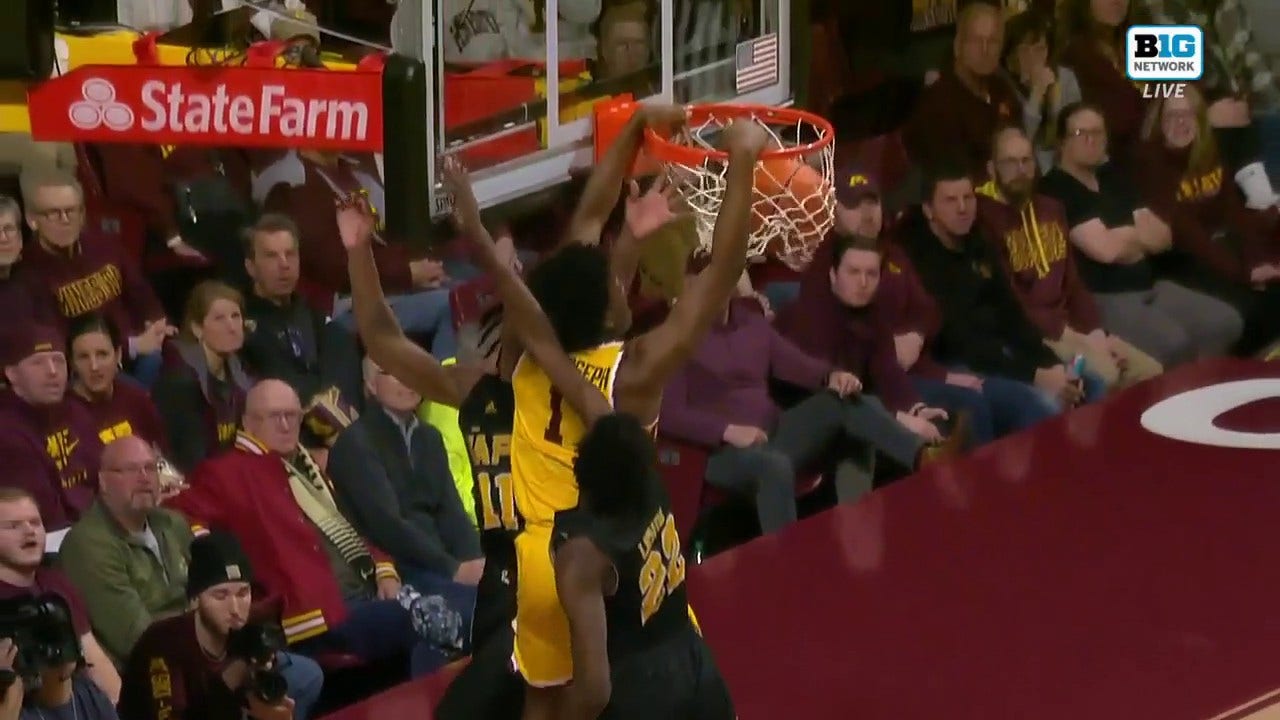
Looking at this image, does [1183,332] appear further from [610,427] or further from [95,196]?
[610,427]

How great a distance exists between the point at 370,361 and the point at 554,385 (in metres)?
1.72

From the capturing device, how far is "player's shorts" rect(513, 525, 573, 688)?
3.00m

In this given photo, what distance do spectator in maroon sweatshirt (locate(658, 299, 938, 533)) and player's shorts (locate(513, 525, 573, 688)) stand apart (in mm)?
2196

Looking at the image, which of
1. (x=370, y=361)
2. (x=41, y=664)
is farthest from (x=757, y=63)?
(x=41, y=664)

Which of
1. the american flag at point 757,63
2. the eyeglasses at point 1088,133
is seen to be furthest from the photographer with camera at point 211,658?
the eyeglasses at point 1088,133

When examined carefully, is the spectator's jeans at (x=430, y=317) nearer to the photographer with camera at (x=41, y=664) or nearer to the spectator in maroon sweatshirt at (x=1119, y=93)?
the photographer with camera at (x=41, y=664)

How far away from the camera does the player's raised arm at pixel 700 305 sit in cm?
304

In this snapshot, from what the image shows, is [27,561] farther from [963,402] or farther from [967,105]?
[967,105]

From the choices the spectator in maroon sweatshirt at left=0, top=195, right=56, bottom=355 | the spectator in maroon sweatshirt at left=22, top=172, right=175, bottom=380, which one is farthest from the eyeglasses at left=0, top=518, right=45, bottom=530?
the spectator in maroon sweatshirt at left=22, top=172, right=175, bottom=380

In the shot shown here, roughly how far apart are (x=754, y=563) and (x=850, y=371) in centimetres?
88

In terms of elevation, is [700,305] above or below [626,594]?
above

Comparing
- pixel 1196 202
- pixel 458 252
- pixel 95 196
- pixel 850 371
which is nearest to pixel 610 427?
pixel 95 196

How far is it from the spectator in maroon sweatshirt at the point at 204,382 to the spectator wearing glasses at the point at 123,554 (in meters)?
0.34

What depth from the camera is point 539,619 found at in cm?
301
